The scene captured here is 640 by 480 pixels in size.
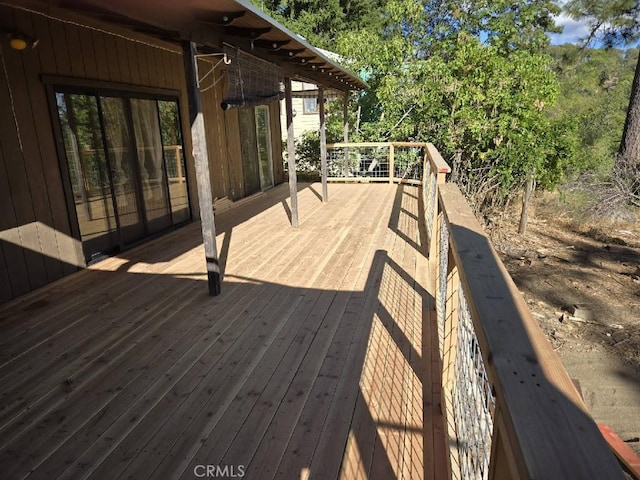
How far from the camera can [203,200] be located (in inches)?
132

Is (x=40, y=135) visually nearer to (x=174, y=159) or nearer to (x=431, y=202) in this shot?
(x=174, y=159)

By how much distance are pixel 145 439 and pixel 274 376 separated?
706 millimetres

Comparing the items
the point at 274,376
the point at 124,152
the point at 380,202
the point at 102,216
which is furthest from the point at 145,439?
the point at 380,202

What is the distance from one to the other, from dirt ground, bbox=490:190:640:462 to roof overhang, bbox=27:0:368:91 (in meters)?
4.51

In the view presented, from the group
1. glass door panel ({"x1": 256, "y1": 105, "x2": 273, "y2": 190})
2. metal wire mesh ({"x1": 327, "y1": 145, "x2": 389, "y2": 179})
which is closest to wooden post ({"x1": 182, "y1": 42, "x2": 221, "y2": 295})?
glass door panel ({"x1": 256, "y1": 105, "x2": 273, "y2": 190})

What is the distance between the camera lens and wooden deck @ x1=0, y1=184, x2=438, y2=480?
1.81m

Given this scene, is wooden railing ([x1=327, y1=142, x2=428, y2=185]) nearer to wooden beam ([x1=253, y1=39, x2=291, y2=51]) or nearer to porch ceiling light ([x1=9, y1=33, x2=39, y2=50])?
wooden beam ([x1=253, y1=39, x2=291, y2=51])

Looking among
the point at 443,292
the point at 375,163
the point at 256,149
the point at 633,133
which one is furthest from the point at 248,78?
the point at 633,133

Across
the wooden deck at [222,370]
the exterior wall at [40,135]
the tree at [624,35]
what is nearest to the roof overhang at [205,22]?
the exterior wall at [40,135]

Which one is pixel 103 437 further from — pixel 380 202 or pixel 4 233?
pixel 380 202

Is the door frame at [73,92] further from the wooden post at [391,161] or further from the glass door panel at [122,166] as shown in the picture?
the wooden post at [391,161]

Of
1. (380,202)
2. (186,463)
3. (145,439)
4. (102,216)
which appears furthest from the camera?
(380,202)

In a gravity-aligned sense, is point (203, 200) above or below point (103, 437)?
above

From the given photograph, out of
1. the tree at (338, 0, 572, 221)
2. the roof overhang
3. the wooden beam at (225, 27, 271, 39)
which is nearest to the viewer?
the roof overhang
